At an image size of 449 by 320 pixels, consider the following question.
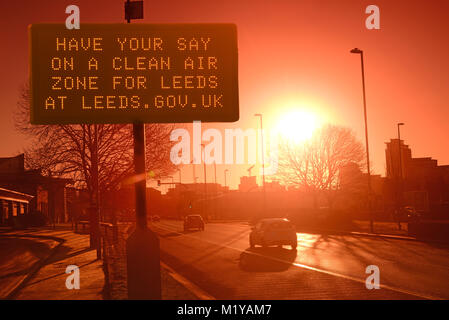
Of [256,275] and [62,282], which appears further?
[256,275]

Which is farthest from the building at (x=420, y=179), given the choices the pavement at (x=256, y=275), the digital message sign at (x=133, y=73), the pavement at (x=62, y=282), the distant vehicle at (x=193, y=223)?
the digital message sign at (x=133, y=73)

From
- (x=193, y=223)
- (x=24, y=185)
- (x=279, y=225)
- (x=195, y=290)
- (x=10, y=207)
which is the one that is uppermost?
(x=24, y=185)

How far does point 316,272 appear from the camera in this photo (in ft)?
54.6

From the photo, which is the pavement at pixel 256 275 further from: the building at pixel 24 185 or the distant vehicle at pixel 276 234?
the building at pixel 24 185

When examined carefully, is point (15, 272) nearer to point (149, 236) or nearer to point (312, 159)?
point (149, 236)

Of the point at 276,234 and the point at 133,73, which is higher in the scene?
the point at 133,73

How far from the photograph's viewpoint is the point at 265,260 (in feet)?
70.2

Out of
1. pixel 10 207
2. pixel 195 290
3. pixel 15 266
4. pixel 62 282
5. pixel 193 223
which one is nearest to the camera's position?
pixel 195 290

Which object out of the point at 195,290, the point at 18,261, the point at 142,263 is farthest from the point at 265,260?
the point at 142,263

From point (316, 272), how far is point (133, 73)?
10276 millimetres

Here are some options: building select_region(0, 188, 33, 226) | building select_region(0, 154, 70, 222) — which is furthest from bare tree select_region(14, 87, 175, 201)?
building select_region(0, 154, 70, 222)

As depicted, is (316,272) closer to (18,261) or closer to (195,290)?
(195,290)

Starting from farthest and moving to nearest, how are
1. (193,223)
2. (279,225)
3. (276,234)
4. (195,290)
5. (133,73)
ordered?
1. (193,223)
2. (279,225)
3. (276,234)
4. (195,290)
5. (133,73)

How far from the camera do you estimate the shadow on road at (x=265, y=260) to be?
60.9 feet
